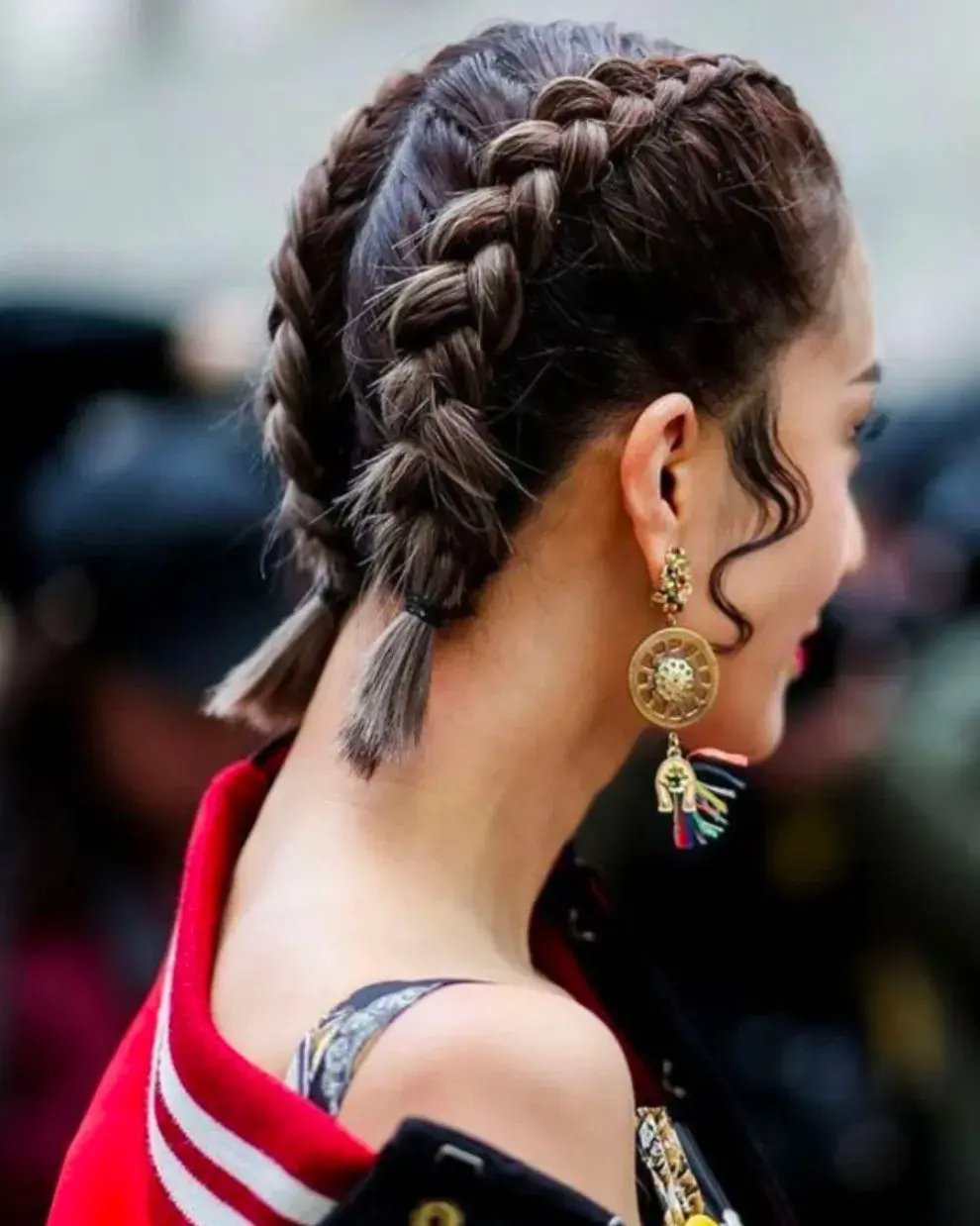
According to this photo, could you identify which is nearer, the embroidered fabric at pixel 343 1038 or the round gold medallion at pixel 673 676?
the embroidered fabric at pixel 343 1038

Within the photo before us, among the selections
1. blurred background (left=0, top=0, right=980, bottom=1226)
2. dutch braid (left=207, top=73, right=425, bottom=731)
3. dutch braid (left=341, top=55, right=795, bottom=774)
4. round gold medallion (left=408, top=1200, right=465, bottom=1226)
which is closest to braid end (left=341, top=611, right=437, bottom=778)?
dutch braid (left=341, top=55, right=795, bottom=774)

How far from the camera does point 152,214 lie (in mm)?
2705

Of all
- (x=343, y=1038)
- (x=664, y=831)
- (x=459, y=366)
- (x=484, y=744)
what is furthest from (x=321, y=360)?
(x=664, y=831)

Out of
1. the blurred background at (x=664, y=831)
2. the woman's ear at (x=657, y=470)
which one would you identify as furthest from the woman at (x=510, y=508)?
the blurred background at (x=664, y=831)

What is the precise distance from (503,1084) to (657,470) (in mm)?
309

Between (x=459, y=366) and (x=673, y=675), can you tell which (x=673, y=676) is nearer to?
(x=673, y=675)

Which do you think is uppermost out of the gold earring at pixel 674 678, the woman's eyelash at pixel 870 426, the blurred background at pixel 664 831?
the woman's eyelash at pixel 870 426

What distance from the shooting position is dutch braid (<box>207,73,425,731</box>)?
0.90 m

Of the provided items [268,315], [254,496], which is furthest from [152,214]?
[268,315]

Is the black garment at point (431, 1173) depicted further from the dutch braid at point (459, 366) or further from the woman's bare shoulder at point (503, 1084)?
the dutch braid at point (459, 366)

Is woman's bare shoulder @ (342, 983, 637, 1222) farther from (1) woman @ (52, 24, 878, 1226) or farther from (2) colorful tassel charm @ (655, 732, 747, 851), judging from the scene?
(2) colorful tassel charm @ (655, 732, 747, 851)

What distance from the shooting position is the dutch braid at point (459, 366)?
809 mm

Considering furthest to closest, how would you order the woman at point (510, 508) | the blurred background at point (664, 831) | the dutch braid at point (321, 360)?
the blurred background at point (664, 831), the dutch braid at point (321, 360), the woman at point (510, 508)

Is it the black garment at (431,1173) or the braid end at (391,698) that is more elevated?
the braid end at (391,698)
